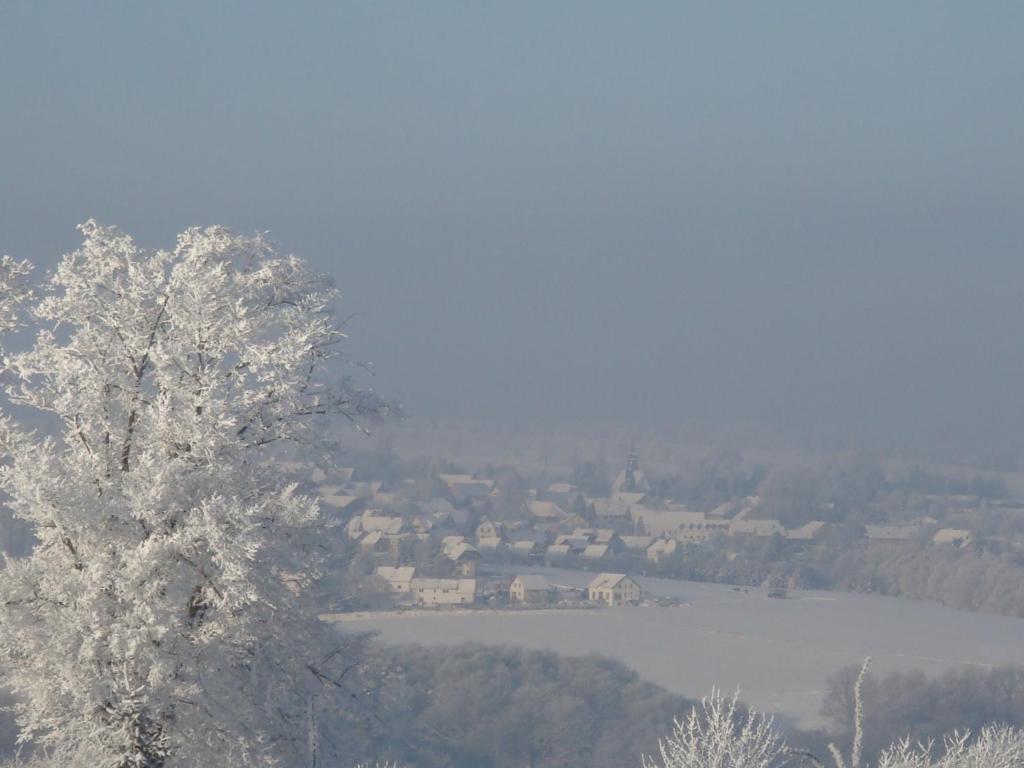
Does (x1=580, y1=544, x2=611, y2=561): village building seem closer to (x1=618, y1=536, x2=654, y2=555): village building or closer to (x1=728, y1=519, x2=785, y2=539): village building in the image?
(x1=618, y1=536, x2=654, y2=555): village building

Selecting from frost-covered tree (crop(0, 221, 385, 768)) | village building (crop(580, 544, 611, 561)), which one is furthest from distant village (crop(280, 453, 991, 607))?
frost-covered tree (crop(0, 221, 385, 768))

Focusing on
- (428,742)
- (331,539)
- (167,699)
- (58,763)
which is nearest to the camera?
(167,699)

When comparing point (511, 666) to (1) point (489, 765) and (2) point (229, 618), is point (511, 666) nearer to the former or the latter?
(1) point (489, 765)

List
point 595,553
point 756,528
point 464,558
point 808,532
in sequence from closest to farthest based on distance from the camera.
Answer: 1. point 464,558
2. point 595,553
3. point 808,532
4. point 756,528

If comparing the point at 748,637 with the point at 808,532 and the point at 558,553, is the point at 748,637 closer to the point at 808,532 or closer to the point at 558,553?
the point at 558,553

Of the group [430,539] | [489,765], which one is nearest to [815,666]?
[489,765]

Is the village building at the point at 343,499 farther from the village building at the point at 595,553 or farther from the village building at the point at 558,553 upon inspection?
the village building at the point at 595,553

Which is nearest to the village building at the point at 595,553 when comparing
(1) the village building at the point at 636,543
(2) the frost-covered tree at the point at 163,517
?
(1) the village building at the point at 636,543

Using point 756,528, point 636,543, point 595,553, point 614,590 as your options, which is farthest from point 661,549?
point 614,590
